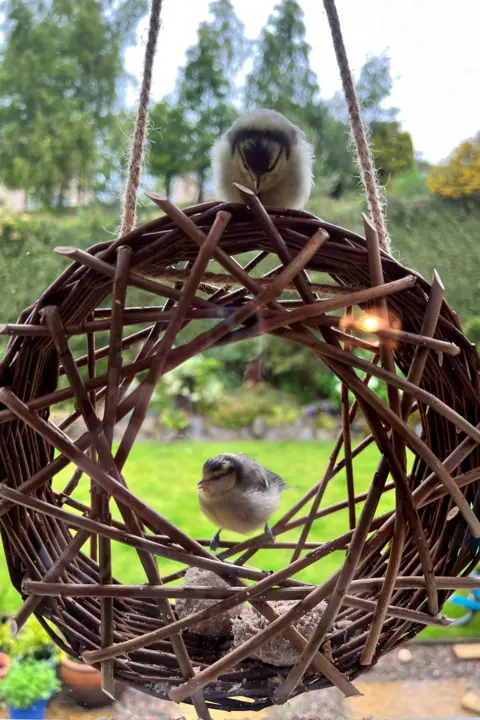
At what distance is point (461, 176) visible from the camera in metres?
1.08

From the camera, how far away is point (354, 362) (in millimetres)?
354

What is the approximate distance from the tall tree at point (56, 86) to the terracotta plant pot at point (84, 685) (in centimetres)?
82

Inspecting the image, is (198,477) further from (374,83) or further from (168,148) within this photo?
(374,83)

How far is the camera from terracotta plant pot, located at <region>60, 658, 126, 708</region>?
878 mm

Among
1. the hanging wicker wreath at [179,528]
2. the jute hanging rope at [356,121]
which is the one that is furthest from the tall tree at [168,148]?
the hanging wicker wreath at [179,528]

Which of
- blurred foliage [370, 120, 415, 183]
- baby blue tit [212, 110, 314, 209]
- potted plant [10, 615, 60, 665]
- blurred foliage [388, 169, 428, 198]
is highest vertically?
blurred foliage [370, 120, 415, 183]

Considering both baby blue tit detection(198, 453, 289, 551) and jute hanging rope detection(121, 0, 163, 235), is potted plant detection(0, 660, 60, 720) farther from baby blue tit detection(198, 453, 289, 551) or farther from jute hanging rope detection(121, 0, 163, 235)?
jute hanging rope detection(121, 0, 163, 235)

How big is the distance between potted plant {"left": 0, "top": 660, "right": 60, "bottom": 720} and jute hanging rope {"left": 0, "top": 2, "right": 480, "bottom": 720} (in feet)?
2.08

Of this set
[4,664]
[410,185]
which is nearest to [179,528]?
[410,185]

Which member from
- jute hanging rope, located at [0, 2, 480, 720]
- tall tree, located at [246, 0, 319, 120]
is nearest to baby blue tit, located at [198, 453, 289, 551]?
jute hanging rope, located at [0, 2, 480, 720]

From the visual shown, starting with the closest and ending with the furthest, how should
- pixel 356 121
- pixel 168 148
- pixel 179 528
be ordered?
pixel 179 528, pixel 356 121, pixel 168 148

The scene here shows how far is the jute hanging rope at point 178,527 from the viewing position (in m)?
0.36

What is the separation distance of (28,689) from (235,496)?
66 centimetres

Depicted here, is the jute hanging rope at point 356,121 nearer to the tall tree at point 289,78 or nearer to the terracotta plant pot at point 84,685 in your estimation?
the tall tree at point 289,78
